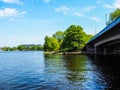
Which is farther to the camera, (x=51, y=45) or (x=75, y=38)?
(x=51, y=45)

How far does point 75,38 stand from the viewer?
130m

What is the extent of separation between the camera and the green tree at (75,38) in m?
130

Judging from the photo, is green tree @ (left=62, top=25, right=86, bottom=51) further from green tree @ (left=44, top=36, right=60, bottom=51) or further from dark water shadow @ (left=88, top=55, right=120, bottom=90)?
dark water shadow @ (left=88, top=55, right=120, bottom=90)

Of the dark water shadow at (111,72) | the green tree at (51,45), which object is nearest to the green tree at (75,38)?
the green tree at (51,45)

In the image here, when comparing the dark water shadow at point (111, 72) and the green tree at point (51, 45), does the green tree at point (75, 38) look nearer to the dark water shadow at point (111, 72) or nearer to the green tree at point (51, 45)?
the green tree at point (51, 45)

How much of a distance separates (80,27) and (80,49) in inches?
504

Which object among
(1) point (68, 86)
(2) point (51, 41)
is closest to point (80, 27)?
(2) point (51, 41)

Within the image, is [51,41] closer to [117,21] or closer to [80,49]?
[80,49]

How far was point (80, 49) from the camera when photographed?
13275cm

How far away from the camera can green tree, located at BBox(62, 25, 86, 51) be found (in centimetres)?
12998

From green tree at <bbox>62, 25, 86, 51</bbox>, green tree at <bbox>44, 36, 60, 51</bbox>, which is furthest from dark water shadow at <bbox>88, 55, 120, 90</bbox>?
green tree at <bbox>44, 36, 60, 51</bbox>

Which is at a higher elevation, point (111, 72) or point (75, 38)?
point (75, 38)

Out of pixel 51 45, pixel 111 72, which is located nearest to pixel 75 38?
pixel 51 45

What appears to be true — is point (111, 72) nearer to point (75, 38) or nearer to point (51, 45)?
point (75, 38)
